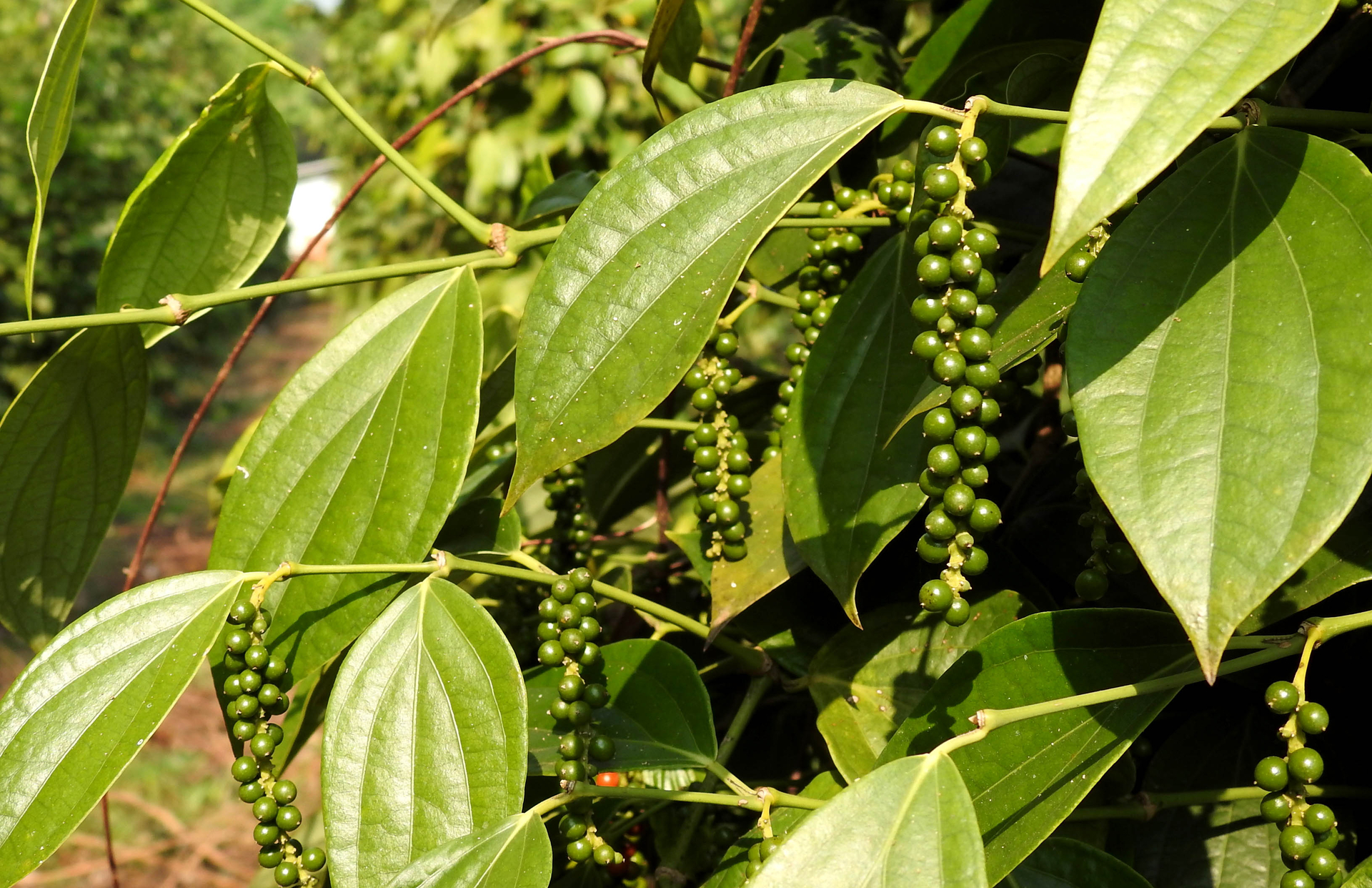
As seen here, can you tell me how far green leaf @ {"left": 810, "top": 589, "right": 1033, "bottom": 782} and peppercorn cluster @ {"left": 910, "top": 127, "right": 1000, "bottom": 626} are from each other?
6.4 inches

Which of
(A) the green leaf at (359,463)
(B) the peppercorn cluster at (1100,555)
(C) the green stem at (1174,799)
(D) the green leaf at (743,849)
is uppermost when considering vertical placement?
(A) the green leaf at (359,463)

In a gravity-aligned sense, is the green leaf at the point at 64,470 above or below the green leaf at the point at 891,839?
above

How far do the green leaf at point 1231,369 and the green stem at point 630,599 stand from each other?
27cm

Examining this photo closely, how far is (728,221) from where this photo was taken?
458mm

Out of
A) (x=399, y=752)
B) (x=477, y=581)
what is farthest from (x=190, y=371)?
(x=399, y=752)

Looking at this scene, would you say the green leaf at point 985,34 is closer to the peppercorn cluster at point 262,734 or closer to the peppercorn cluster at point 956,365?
the peppercorn cluster at point 956,365

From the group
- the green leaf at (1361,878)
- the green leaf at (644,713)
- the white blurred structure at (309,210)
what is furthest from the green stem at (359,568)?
the white blurred structure at (309,210)

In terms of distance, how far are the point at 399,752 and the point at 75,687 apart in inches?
6.5

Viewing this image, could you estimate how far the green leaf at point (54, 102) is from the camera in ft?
1.95

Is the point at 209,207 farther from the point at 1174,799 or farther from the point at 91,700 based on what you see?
the point at 1174,799

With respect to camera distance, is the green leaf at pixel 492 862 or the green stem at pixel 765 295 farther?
the green stem at pixel 765 295

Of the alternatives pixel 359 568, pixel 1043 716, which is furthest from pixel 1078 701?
pixel 359 568

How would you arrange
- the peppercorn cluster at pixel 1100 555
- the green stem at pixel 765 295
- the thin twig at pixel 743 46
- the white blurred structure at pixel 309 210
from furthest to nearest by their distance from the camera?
the white blurred structure at pixel 309 210 → the thin twig at pixel 743 46 → the green stem at pixel 765 295 → the peppercorn cluster at pixel 1100 555

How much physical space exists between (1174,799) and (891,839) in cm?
20
